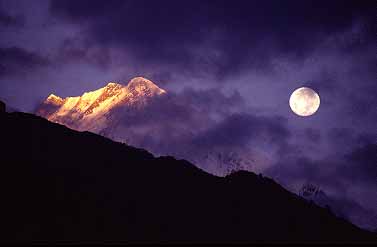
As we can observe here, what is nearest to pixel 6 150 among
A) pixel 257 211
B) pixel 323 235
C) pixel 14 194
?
pixel 14 194

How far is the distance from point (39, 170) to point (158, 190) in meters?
46.9

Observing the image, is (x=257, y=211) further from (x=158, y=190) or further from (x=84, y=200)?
(x=84, y=200)

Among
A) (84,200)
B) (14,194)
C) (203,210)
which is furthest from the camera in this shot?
(203,210)

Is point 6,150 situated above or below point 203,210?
above

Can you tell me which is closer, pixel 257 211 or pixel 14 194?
pixel 14 194

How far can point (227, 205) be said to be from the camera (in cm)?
19150

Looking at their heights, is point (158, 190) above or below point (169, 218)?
above

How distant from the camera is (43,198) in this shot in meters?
161

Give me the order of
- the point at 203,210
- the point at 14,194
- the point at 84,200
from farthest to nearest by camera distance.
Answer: the point at 203,210, the point at 84,200, the point at 14,194

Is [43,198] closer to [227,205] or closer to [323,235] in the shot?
[227,205]

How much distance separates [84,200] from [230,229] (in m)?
53.6

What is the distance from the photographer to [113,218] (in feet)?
539

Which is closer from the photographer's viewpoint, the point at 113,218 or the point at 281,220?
the point at 113,218

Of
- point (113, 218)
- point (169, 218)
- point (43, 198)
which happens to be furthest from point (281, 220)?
point (43, 198)
